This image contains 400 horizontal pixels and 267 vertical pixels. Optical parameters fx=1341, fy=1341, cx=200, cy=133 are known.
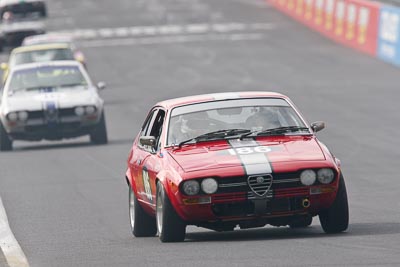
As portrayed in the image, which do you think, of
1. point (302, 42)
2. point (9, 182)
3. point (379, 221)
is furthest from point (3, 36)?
point (379, 221)

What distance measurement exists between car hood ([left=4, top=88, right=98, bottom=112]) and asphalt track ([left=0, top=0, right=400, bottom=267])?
816 mm

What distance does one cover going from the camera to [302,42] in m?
46.2

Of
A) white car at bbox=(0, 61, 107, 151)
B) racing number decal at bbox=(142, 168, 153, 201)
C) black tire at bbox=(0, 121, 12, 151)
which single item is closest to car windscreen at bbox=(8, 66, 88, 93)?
white car at bbox=(0, 61, 107, 151)

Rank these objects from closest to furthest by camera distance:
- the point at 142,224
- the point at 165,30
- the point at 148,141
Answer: the point at 148,141 → the point at 142,224 → the point at 165,30

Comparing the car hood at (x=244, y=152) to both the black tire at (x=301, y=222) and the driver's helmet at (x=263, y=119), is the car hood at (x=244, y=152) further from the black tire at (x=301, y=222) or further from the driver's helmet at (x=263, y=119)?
the black tire at (x=301, y=222)

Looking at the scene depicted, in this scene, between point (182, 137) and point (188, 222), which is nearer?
point (188, 222)

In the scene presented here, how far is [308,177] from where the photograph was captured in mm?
10766

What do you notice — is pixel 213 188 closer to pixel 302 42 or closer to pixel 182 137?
pixel 182 137

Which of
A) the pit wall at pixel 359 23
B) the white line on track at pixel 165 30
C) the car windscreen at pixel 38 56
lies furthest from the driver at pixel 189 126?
the white line on track at pixel 165 30

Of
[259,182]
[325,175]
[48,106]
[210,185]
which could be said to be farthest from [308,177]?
[48,106]

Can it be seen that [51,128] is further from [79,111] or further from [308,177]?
[308,177]

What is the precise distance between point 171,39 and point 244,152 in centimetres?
3914

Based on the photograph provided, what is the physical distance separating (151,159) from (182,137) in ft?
1.16

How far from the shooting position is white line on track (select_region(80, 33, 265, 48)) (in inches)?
1932
